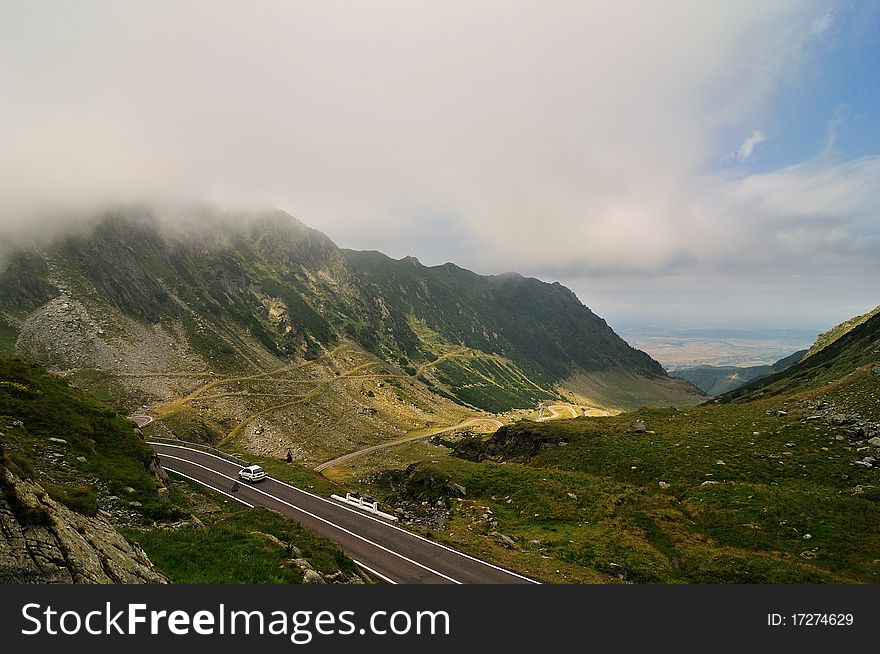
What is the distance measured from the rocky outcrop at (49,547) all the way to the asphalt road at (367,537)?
1521 centimetres

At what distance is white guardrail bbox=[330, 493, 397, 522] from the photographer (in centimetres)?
3528

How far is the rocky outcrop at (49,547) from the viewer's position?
356 inches

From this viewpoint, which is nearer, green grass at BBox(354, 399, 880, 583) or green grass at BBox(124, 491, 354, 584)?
green grass at BBox(124, 491, 354, 584)

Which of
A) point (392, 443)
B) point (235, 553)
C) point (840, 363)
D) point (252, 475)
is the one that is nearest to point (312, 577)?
point (235, 553)

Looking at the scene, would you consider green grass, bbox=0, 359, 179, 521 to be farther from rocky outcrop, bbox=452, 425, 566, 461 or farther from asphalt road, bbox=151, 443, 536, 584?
rocky outcrop, bbox=452, 425, 566, 461

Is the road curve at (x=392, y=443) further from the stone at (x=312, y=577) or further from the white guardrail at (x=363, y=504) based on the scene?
the stone at (x=312, y=577)

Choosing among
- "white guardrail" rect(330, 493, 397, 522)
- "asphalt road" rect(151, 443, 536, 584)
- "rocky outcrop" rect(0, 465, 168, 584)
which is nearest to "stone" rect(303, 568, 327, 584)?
"rocky outcrop" rect(0, 465, 168, 584)

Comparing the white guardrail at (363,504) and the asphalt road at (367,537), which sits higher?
the asphalt road at (367,537)

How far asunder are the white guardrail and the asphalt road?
1.05 metres

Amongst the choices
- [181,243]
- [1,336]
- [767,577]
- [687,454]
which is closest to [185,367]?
[1,336]

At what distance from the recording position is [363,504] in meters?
37.2

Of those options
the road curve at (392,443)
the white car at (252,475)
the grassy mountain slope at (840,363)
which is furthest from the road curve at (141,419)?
the grassy mountain slope at (840,363)

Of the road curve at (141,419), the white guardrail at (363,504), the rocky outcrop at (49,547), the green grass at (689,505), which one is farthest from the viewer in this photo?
the road curve at (141,419)

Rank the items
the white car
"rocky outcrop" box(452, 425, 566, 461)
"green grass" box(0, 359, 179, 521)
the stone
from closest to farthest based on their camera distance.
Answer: the stone
"green grass" box(0, 359, 179, 521)
the white car
"rocky outcrop" box(452, 425, 566, 461)
